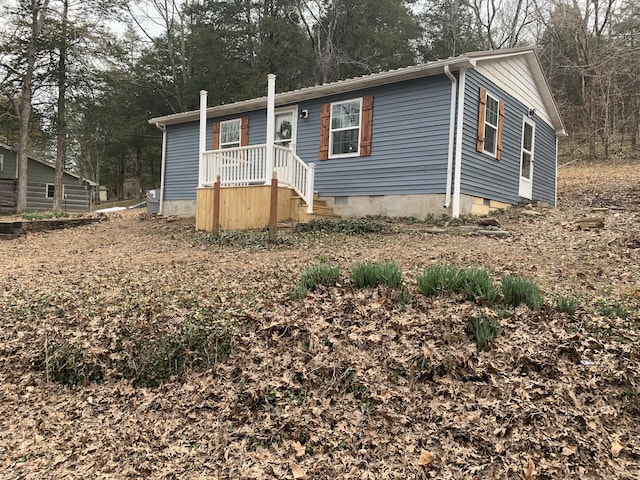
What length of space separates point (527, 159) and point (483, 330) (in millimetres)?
9701

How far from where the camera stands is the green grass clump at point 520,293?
10.8 feet

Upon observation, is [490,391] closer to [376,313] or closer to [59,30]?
[376,313]

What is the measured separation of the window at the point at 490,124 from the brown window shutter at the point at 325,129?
10.3 feet

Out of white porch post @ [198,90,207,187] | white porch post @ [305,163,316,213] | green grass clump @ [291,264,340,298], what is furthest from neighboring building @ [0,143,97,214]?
green grass clump @ [291,264,340,298]

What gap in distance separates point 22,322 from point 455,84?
7.60m

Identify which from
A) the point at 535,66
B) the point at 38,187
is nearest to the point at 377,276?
the point at 535,66

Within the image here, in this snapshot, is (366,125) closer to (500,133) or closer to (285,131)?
(285,131)

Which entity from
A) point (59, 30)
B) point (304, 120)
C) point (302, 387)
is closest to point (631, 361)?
point (302, 387)

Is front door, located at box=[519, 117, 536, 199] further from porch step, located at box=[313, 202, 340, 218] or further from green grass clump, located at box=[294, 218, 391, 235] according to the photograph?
green grass clump, located at box=[294, 218, 391, 235]

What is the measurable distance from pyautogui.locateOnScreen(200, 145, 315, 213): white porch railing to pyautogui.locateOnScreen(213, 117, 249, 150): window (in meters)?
2.38

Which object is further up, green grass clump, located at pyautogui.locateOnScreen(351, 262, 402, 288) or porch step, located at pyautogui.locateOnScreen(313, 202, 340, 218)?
porch step, located at pyautogui.locateOnScreen(313, 202, 340, 218)

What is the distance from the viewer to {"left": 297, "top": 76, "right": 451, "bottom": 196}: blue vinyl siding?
8555 millimetres

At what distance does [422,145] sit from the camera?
8773 millimetres

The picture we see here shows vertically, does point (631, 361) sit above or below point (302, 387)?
above
